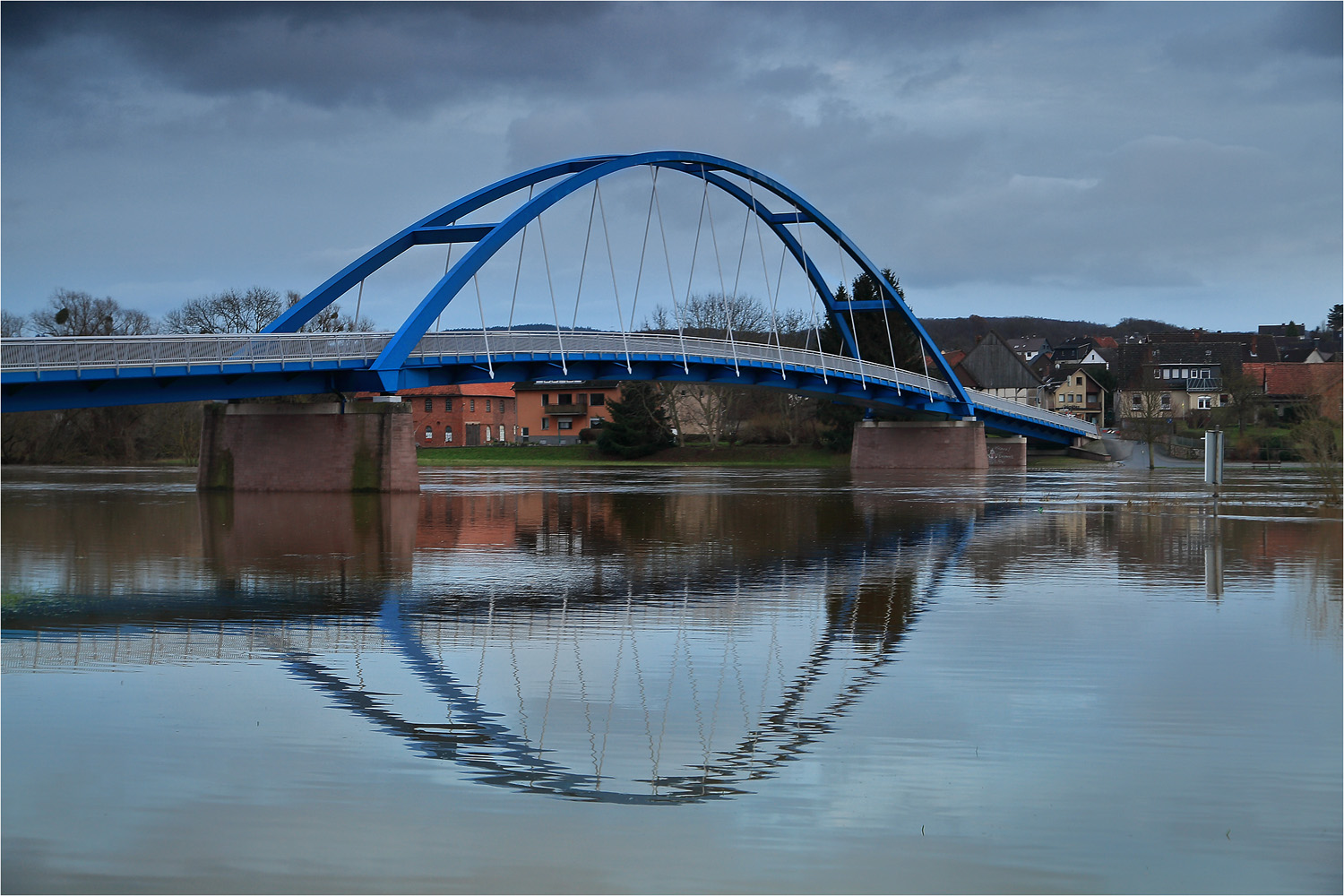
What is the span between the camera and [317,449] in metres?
42.5

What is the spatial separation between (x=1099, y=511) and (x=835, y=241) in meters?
39.1

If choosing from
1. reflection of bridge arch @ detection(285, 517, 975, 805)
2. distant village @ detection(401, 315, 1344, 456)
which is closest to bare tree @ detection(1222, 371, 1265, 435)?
distant village @ detection(401, 315, 1344, 456)

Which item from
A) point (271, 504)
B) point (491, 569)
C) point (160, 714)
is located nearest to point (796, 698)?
point (160, 714)

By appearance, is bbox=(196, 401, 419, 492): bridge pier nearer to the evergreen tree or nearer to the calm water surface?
the calm water surface

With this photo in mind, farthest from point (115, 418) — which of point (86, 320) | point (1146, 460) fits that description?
point (1146, 460)

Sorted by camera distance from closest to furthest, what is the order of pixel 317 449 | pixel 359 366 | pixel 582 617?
pixel 582 617, pixel 359 366, pixel 317 449

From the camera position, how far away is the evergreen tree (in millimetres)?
87812

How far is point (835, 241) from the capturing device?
230 feet

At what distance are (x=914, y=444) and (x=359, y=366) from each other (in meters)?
42.5

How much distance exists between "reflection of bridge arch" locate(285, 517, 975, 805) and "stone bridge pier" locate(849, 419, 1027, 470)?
62629 millimetres

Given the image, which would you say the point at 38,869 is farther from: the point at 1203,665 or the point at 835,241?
the point at 835,241

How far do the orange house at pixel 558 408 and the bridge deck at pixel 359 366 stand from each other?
4871 centimetres

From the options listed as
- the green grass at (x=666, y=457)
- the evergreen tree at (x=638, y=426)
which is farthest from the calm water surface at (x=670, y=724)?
the evergreen tree at (x=638, y=426)

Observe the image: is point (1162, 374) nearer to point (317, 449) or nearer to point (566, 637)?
point (317, 449)
